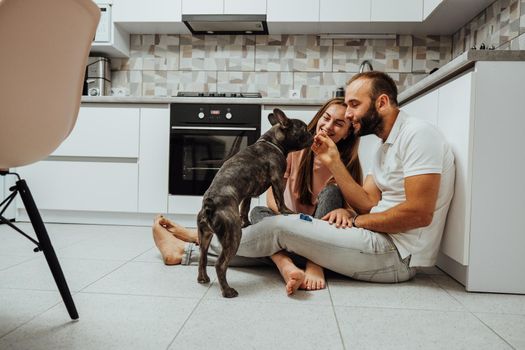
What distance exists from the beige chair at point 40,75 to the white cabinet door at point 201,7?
8.16 ft

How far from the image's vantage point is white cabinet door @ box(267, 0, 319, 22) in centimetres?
332

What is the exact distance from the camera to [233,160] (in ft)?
5.26

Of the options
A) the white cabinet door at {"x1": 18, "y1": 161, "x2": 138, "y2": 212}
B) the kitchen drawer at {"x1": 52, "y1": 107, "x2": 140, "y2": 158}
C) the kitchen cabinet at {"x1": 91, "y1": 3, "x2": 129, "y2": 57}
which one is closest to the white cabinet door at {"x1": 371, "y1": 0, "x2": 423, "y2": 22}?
the kitchen drawer at {"x1": 52, "y1": 107, "x2": 140, "y2": 158}

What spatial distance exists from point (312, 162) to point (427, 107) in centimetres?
63

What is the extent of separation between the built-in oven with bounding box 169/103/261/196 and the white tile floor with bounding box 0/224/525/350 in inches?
48.8

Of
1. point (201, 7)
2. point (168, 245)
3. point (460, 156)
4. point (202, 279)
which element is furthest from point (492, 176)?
point (201, 7)

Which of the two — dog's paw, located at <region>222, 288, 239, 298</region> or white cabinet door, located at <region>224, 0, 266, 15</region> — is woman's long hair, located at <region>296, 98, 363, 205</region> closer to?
dog's paw, located at <region>222, 288, 239, 298</region>

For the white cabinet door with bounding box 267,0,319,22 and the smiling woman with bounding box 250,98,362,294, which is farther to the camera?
the white cabinet door with bounding box 267,0,319,22

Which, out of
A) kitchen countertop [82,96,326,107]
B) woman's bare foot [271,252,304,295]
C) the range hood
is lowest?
woman's bare foot [271,252,304,295]

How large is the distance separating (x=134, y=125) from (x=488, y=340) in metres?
2.71

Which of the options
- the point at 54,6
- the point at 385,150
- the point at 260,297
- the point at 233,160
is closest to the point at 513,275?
the point at 385,150

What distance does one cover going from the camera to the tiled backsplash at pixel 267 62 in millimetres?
3652

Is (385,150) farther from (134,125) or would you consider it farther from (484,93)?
(134,125)

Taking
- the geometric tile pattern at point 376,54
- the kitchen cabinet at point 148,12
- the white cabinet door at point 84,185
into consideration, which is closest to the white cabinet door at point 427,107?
the geometric tile pattern at point 376,54
